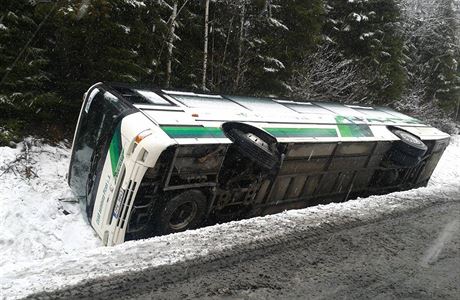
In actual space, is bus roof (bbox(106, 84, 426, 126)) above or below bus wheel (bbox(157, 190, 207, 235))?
above

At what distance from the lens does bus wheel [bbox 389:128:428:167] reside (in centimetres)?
995

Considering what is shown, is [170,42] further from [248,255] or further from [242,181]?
[248,255]

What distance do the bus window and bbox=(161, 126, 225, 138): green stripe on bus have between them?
2.98ft

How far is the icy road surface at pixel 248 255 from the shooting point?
367 centimetres

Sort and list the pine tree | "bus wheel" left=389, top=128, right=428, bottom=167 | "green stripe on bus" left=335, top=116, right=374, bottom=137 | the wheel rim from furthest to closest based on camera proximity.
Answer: "bus wheel" left=389, top=128, right=428, bottom=167 < "green stripe on bus" left=335, top=116, right=374, bottom=137 < the pine tree < the wheel rim

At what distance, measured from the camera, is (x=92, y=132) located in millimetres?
6730

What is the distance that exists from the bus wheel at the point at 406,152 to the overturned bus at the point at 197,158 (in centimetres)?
102

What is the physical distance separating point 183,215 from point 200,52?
28.7 ft

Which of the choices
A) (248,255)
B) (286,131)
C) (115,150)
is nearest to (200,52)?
(286,131)

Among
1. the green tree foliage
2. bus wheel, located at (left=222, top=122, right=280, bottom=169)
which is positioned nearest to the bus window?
bus wheel, located at (left=222, top=122, right=280, bottom=169)

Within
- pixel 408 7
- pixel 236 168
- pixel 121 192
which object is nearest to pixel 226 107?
pixel 236 168

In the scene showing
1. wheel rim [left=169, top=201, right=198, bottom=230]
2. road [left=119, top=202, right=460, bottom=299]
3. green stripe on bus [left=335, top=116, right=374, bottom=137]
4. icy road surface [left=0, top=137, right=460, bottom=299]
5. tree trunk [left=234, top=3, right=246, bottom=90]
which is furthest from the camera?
tree trunk [left=234, top=3, right=246, bottom=90]

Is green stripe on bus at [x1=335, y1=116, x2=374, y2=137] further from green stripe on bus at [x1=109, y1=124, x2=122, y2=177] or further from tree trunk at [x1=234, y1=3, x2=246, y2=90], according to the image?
tree trunk at [x1=234, y1=3, x2=246, y2=90]

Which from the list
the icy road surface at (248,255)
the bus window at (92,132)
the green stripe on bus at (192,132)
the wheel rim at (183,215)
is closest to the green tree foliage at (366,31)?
the icy road surface at (248,255)
